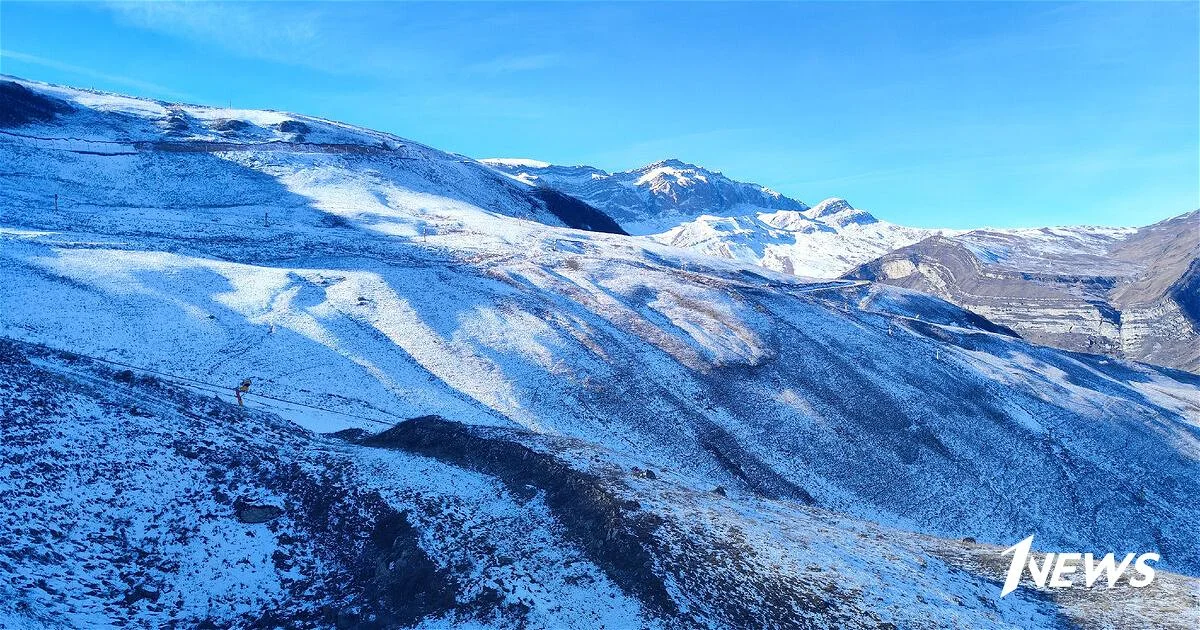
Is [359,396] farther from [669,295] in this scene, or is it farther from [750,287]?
[750,287]

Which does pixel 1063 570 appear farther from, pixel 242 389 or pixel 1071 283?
pixel 1071 283

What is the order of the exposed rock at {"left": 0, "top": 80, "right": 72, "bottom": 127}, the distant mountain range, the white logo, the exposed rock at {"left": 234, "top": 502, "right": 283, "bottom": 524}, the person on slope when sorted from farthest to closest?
the distant mountain range < the exposed rock at {"left": 0, "top": 80, "right": 72, "bottom": 127} < the person on slope < the exposed rock at {"left": 234, "top": 502, "right": 283, "bottom": 524} < the white logo

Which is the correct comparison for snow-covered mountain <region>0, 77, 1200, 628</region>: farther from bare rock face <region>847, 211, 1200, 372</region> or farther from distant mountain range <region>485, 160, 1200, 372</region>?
distant mountain range <region>485, 160, 1200, 372</region>

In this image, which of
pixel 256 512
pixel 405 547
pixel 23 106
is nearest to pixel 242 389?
pixel 256 512

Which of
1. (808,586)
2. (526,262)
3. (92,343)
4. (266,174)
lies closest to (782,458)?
(808,586)

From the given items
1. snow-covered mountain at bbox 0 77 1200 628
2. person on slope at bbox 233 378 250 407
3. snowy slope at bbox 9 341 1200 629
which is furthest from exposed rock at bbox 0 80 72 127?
snowy slope at bbox 9 341 1200 629
